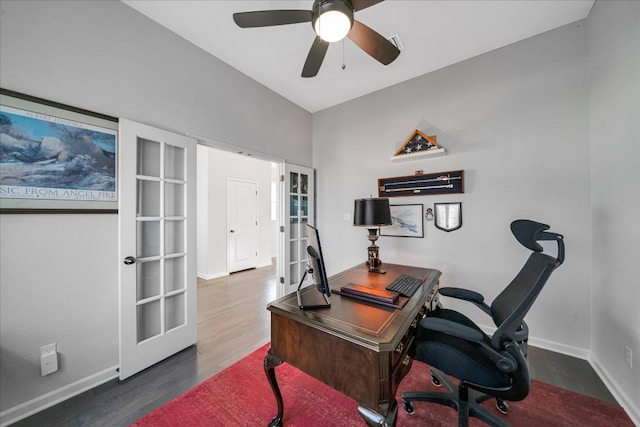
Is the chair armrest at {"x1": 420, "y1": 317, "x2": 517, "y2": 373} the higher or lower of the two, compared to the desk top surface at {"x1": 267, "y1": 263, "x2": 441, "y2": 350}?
lower

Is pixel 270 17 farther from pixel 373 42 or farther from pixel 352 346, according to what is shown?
pixel 352 346

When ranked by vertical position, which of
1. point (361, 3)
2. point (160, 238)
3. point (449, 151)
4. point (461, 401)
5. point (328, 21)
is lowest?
point (461, 401)

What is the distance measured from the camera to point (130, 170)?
1898mm

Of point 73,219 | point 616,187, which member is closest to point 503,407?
point 616,187

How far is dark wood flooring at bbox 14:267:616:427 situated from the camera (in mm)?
1544

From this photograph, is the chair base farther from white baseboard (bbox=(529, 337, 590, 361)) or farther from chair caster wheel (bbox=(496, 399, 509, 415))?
white baseboard (bbox=(529, 337, 590, 361))

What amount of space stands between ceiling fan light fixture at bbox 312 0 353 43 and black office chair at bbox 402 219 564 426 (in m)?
1.57

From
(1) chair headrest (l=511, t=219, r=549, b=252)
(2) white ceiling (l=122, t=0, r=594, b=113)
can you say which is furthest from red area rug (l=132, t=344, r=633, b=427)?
(2) white ceiling (l=122, t=0, r=594, b=113)

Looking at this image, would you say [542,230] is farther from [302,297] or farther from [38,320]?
[38,320]

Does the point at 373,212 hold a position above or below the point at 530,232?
above

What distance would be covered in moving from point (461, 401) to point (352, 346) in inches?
36.7

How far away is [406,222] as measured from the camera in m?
2.97

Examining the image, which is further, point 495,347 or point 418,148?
point 418,148

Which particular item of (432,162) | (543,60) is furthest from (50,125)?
(543,60)
